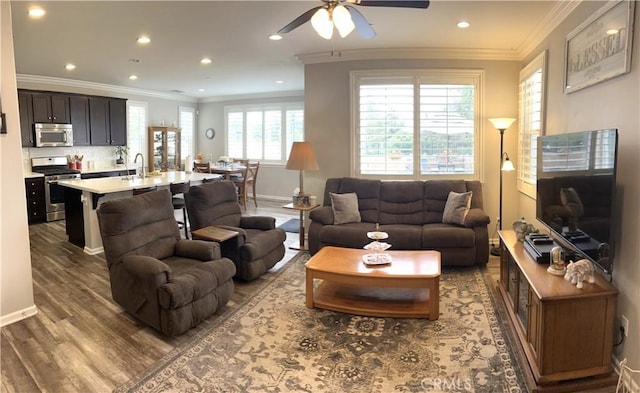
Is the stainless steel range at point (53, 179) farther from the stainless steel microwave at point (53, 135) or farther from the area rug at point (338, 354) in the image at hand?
the area rug at point (338, 354)

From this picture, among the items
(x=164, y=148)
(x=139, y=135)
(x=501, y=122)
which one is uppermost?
(x=139, y=135)

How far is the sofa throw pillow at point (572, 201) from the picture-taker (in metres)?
2.67

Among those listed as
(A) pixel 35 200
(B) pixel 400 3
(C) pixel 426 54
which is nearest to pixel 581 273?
(B) pixel 400 3

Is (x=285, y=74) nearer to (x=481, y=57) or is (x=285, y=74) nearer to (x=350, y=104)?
(x=350, y=104)

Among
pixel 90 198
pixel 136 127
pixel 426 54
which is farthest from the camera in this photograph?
pixel 136 127

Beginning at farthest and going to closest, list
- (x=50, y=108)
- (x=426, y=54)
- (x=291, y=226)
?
(x=50, y=108) < (x=291, y=226) < (x=426, y=54)

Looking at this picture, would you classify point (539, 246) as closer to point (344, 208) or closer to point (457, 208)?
point (457, 208)

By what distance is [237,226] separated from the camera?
185 inches

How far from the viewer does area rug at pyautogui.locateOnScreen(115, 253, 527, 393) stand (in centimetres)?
242

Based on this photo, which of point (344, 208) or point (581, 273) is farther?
point (344, 208)

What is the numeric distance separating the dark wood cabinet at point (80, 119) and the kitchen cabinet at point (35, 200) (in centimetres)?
117

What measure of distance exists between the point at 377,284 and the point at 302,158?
2414 mm

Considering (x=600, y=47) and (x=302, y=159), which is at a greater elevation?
(x=600, y=47)

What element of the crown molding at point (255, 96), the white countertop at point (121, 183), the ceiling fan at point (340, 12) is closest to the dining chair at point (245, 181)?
the crown molding at point (255, 96)
